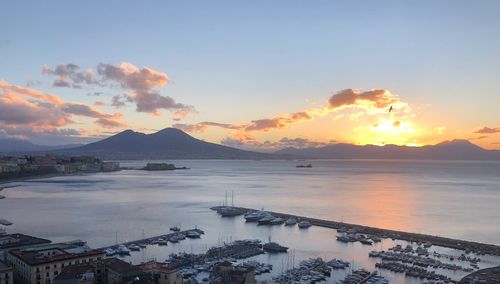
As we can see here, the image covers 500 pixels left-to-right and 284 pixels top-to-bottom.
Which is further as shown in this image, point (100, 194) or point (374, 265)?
point (100, 194)

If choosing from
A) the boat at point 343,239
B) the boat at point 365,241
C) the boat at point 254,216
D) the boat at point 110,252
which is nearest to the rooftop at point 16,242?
the boat at point 110,252

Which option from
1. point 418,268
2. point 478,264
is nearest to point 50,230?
point 418,268

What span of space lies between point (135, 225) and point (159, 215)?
2471 millimetres

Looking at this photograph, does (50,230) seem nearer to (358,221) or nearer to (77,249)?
(77,249)

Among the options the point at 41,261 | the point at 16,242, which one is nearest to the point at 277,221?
the point at 16,242

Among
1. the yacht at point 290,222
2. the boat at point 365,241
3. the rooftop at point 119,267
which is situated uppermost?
the rooftop at point 119,267

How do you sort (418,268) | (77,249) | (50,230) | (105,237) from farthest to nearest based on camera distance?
1. (50,230)
2. (105,237)
3. (418,268)
4. (77,249)

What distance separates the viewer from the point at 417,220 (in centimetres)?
1664

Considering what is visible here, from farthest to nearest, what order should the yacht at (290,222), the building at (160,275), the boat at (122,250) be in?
1. the yacht at (290,222)
2. the boat at (122,250)
3. the building at (160,275)

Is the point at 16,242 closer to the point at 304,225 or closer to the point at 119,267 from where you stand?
the point at 119,267

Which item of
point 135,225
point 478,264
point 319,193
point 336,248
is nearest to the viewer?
point 478,264

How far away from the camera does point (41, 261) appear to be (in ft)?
Result: 22.3

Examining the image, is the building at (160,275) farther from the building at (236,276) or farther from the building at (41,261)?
the building at (41,261)

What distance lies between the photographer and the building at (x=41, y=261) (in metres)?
6.70
